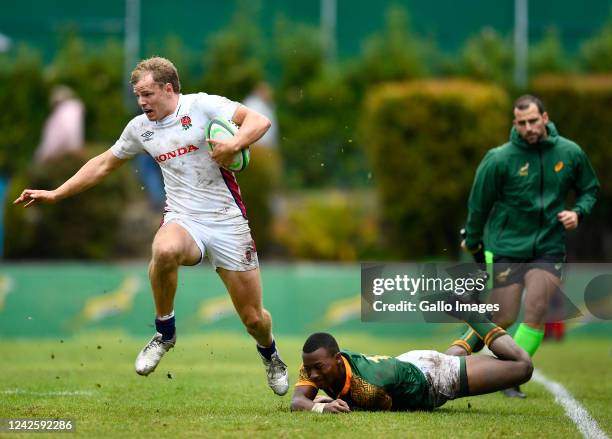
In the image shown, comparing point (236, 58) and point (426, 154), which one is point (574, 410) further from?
point (236, 58)

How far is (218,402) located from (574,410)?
2660mm

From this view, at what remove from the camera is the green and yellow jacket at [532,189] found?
417 inches

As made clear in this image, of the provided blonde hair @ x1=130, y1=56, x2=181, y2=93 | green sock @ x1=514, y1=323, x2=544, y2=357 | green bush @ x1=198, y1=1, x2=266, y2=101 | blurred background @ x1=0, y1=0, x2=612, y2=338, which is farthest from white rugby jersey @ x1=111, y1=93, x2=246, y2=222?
green bush @ x1=198, y1=1, x2=266, y2=101

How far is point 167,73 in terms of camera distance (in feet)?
30.9

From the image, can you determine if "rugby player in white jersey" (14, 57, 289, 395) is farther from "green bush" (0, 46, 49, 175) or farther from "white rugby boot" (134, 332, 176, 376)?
"green bush" (0, 46, 49, 175)

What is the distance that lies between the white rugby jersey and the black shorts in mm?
2397

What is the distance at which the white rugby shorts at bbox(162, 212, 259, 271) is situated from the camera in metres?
9.41

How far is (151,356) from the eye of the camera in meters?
9.36

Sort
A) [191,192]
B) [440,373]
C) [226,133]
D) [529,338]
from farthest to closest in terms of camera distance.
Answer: [529,338]
[191,192]
[226,133]
[440,373]

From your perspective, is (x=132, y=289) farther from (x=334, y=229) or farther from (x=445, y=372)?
(x=445, y=372)

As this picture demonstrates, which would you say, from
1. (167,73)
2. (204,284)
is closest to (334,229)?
(204,284)

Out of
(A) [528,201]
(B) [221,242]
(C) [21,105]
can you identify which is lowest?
(B) [221,242]

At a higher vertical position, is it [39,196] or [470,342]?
[39,196]

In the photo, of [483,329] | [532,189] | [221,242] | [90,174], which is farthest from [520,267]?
[90,174]
